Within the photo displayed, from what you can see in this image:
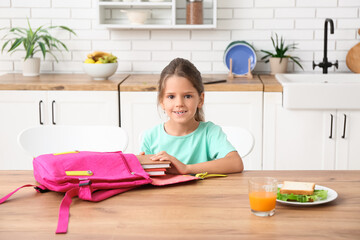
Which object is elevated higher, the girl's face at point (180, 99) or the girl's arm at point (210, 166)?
the girl's face at point (180, 99)

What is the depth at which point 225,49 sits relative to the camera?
4117mm

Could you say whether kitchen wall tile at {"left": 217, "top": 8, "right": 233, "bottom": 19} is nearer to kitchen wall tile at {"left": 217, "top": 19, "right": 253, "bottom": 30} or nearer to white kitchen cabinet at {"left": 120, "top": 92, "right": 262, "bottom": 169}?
kitchen wall tile at {"left": 217, "top": 19, "right": 253, "bottom": 30}

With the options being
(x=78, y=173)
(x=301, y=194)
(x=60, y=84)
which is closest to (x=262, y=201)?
(x=301, y=194)

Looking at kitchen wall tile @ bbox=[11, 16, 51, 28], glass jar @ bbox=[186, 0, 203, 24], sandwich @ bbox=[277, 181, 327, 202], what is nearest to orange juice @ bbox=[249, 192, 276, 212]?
sandwich @ bbox=[277, 181, 327, 202]

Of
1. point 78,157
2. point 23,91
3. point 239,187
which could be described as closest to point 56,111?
point 23,91

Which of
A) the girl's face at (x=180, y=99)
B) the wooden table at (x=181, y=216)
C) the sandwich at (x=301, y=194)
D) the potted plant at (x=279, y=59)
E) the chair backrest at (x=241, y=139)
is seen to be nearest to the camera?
the wooden table at (x=181, y=216)

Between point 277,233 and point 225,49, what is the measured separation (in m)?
2.88

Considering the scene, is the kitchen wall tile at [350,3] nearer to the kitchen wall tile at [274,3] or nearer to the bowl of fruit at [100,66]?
the kitchen wall tile at [274,3]

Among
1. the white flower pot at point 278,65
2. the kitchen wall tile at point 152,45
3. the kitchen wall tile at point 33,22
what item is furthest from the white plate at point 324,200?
the kitchen wall tile at point 33,22

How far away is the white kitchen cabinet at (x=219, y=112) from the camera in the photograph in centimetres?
350

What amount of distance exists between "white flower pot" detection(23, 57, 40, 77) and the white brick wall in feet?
0.58

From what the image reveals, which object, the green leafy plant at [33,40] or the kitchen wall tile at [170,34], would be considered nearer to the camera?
the green leafy plant at [33,40]

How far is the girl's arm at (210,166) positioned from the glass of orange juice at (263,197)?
Answer: 430mm

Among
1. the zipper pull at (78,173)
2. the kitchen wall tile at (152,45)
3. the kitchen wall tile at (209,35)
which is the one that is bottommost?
the zipper pull at (78,173)
